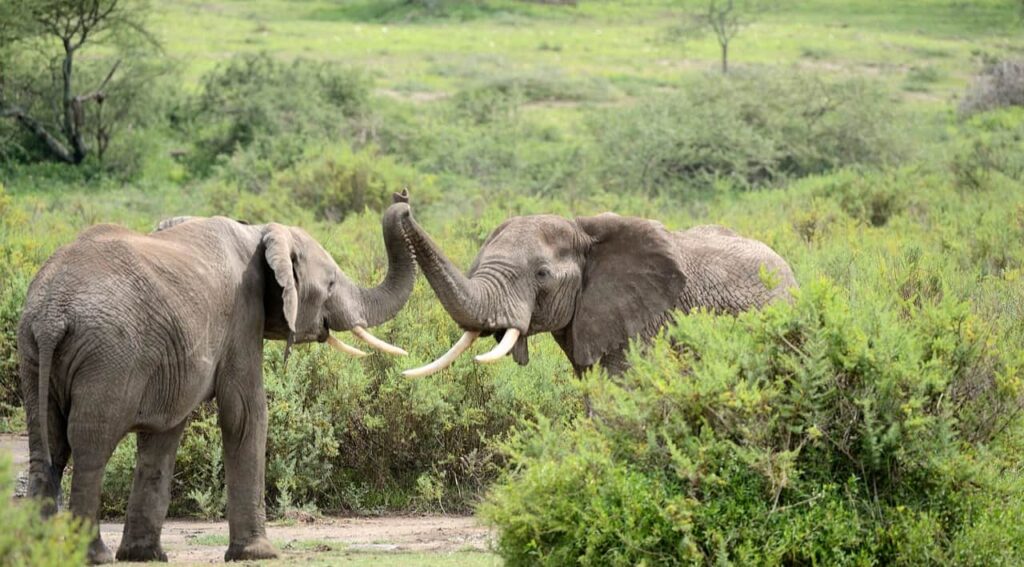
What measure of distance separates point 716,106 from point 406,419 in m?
14.1

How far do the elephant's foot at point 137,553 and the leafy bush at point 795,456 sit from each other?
6.29 feet

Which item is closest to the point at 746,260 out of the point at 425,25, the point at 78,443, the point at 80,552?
the point at 78,443

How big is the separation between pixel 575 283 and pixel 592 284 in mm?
87

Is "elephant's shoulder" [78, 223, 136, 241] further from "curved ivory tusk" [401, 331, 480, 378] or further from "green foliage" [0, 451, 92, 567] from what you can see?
"green foliage" [0, 451, 92, 567]

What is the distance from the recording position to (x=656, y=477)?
6.71 metres

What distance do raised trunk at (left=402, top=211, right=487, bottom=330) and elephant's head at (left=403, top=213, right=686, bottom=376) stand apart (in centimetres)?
5

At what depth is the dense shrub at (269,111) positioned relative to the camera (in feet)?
74.5

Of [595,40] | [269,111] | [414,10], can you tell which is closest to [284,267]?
[269,111]

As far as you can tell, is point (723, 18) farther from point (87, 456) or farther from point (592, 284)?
point (87, 456)

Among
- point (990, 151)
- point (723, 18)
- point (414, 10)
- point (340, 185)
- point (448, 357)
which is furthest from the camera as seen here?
point (414, 10)

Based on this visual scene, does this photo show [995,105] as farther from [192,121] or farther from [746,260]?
[746,260]

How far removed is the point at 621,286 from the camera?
27.8 ft

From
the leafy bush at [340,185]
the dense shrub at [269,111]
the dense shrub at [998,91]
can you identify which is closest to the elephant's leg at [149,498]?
the leafy bush at [340,185]

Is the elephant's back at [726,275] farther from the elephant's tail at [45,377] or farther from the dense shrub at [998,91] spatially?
the dense shrub at [998,91]
